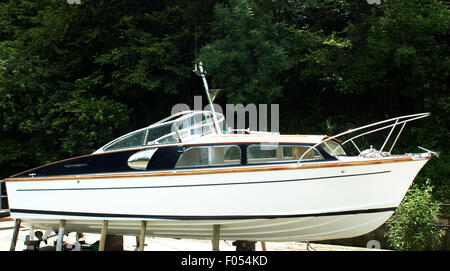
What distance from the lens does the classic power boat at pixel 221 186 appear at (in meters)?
5.82

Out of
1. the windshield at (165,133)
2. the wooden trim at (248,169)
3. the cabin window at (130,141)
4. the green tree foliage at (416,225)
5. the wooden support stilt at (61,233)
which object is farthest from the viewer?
the green tree foliage at (416,225)

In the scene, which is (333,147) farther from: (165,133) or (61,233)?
(61,233)

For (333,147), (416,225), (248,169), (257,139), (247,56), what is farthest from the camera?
(247,56)

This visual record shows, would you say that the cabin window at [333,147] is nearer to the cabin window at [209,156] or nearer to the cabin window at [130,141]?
the cabin window at [209,156]

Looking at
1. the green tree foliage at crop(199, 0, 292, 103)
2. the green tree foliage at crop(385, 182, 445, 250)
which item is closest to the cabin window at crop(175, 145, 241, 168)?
the green tree foliage at crop(385, 182, 445, 250)

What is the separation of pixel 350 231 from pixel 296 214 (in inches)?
34.3

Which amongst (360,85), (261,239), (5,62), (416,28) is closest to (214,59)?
(360,85)

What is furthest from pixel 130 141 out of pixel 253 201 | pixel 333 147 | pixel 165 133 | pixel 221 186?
pixel 333 147

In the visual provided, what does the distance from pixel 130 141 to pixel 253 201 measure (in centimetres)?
234

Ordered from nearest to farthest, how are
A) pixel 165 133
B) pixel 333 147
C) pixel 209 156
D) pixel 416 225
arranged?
pixel 209 156 < pixel 333 147 < pixel 165 133 < pixel 416 225

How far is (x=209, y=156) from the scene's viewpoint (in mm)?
6418

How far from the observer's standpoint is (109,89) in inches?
678

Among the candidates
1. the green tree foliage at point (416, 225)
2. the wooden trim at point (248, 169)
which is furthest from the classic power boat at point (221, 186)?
the green tree foliage at point (416, 225)

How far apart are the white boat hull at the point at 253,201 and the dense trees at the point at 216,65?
7.61 metres
